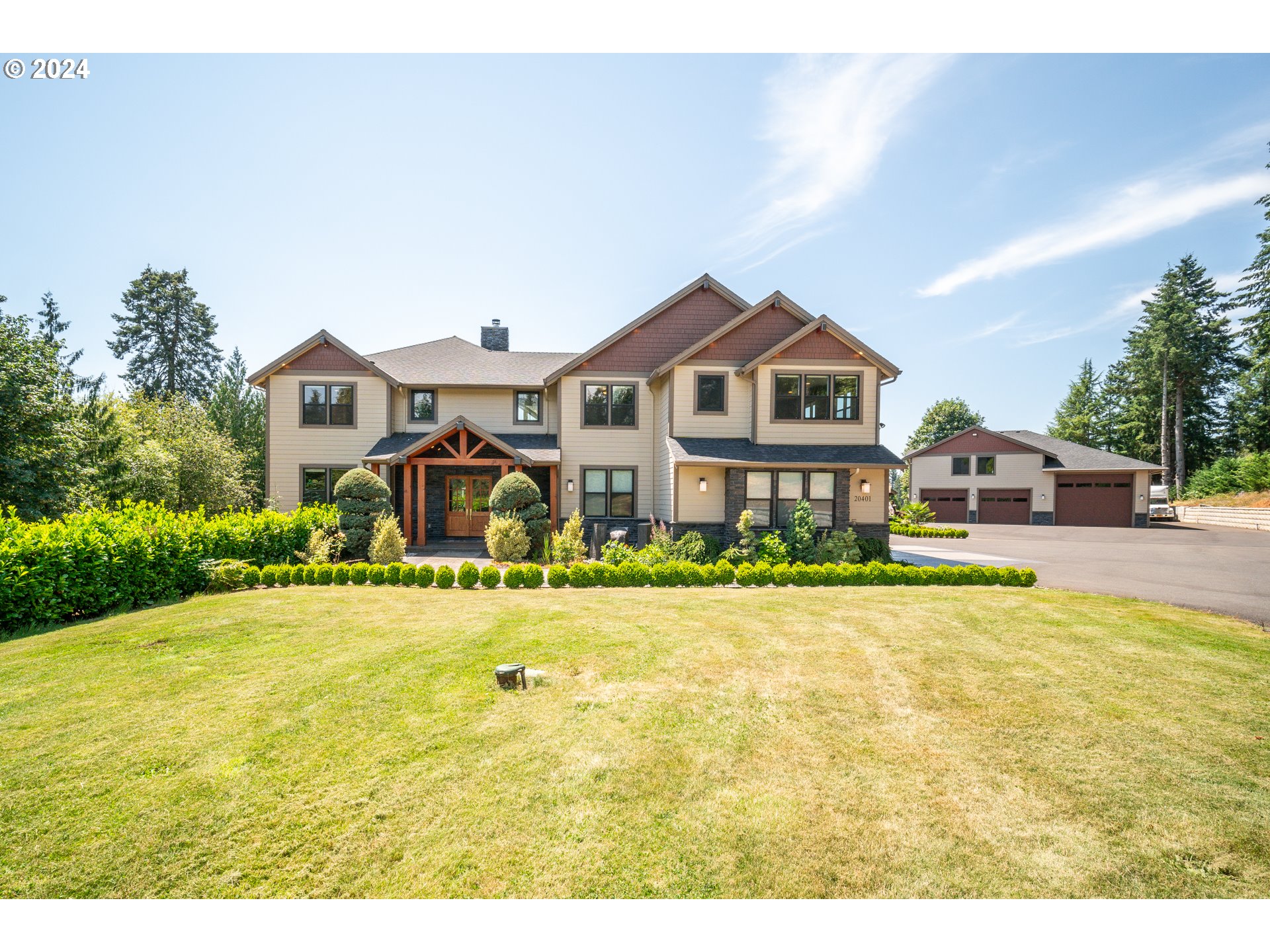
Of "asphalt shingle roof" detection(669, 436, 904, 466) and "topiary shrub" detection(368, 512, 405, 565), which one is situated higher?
"asphalt shingle roof" detection(669, 436, 904, 466)

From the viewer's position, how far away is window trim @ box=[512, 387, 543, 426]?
1892 centimetres

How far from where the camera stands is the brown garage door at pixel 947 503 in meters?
32.2

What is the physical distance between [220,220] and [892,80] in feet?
38.2

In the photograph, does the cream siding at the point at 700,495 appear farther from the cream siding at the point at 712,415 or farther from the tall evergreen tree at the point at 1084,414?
the tall evergreen tree at the point at 1084,414

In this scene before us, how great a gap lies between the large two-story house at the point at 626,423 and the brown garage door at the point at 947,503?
20.6 m

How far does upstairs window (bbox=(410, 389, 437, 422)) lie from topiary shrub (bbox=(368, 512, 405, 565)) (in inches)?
262

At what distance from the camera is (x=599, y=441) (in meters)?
17.5

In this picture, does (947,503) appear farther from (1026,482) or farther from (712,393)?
(712,393)

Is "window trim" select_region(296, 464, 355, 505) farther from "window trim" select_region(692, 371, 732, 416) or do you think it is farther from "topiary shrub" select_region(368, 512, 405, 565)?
"window trim" select_region(692, 371, 732, 416)

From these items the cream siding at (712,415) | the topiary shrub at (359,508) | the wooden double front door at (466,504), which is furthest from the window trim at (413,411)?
the cream siding at (712,415)

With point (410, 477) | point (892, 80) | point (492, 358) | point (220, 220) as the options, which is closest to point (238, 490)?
point (410, 477)

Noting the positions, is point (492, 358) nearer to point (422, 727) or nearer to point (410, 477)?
point (410, 477)

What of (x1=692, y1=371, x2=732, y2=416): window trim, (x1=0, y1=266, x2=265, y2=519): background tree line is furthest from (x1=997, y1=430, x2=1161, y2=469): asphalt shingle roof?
(x1=0, y1=266, x2=265, y2=519): background tree line

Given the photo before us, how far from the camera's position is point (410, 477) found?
17500mm
